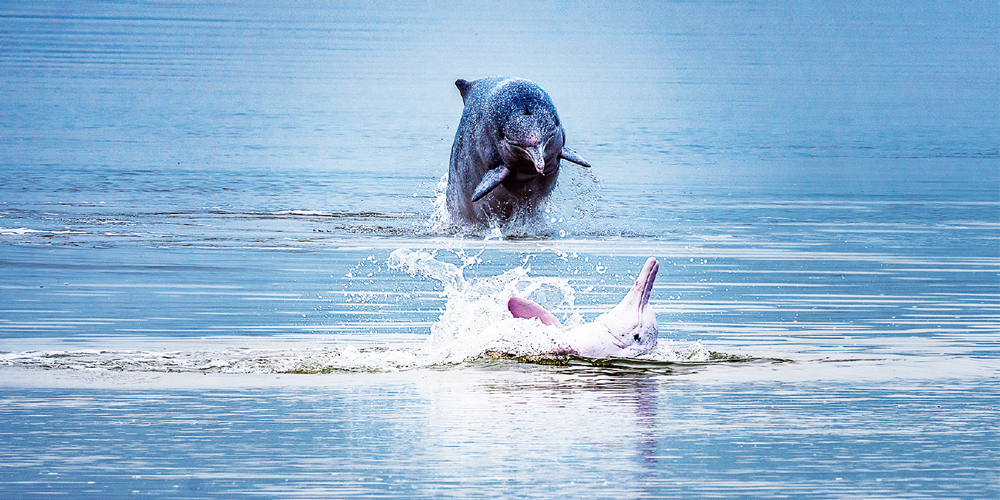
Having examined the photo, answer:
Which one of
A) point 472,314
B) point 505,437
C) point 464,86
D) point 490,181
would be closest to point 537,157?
point 490,181

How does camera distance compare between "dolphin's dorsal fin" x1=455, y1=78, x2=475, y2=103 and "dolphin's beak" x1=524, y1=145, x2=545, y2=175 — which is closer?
"dolphin's beak" x1=524, y1=145, x2=545, y2=175

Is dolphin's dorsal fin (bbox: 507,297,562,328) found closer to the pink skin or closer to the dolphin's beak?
the pink skin

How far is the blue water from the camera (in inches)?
385

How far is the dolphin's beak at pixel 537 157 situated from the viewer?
71.5 ft

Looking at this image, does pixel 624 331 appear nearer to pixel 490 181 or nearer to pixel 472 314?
pixel 472 314

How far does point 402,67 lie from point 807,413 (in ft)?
207

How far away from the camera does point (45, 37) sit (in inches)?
3354

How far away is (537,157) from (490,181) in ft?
2.32

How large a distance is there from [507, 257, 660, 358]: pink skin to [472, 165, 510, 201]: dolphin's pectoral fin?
9120 mm

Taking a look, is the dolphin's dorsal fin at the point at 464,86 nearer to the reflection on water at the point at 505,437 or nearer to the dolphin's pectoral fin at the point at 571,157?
the dolphin's pectoral fin at the point at 571,157

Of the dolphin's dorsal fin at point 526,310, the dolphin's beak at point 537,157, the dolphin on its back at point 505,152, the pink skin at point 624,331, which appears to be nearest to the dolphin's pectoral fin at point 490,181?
the dolphin on its back at point 505,152

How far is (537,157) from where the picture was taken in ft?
72.2

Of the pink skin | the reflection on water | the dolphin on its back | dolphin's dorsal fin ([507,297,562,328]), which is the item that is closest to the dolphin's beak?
the dolphin on its back

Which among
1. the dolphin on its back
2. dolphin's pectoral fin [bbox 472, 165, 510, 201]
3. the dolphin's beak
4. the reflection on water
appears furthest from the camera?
the dolphin on its back
